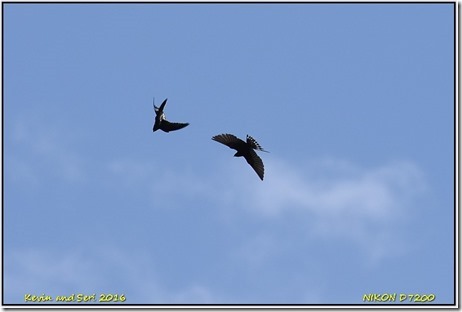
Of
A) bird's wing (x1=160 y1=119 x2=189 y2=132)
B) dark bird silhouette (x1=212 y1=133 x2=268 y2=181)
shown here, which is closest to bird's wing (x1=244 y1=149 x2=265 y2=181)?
dark bird silhouette (x1=212 y1=133 x2=268 y2=181)

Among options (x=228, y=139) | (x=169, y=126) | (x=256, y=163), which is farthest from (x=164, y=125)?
(x=256, y=163)

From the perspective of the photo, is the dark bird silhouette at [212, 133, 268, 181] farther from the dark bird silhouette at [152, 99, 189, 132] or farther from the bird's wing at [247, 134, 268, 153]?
the dark bird silhouette at [152, 99, 189, 132]

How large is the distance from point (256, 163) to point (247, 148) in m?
0.88

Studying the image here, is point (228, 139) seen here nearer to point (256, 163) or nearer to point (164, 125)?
point (256, 163)

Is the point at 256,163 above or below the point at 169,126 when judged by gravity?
below

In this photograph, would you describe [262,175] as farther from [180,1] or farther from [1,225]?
[1,225]

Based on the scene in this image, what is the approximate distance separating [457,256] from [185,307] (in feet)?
32.3

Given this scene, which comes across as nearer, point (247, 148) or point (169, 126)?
point (247, 148)

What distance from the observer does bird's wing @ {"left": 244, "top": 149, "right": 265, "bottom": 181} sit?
120 feet

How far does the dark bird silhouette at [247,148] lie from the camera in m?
36.0

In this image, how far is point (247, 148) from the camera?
119ft

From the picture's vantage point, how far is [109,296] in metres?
31.6

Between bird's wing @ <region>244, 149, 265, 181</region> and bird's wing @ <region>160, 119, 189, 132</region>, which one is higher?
bird's wing @ <region>160, 119, 189, 132</region>

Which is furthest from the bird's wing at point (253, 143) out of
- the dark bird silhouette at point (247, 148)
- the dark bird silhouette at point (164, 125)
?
the dark bird silhouette at point (164, 125)
